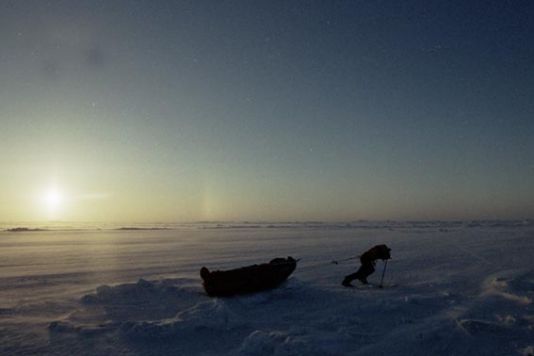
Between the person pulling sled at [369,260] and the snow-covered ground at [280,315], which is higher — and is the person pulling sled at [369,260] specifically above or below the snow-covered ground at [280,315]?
above

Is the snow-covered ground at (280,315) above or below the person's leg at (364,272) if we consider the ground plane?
below

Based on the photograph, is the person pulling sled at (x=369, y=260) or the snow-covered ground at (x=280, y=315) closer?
the snow-covered ground at (x=280, y=315)

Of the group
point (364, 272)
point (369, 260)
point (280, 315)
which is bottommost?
point (280, 315)

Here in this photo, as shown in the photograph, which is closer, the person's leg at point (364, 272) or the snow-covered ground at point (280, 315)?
the snow-covered ground at point (280, 315)

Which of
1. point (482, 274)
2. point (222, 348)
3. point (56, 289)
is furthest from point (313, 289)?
point (56, 289)

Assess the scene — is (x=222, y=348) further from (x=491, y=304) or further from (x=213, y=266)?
(x=213, y=266)

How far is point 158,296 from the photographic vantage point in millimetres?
12664

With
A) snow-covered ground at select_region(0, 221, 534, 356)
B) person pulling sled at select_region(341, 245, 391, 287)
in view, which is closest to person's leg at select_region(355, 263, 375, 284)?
person pulling sled at select_region(341, 245, 391, 287)

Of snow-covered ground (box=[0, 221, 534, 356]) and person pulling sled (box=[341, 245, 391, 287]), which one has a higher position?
person pulling sled (box=[341, 245, 391, 287])

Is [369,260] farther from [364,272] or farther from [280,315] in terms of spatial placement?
[280,315]

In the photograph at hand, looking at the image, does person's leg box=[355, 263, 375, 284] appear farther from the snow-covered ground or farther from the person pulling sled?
the snow-covered ground

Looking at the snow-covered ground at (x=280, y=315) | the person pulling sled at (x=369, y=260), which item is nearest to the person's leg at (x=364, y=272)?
the person pulling sled at (x=369, y=260)

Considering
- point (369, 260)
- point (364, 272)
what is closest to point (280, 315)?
point (364, 272)

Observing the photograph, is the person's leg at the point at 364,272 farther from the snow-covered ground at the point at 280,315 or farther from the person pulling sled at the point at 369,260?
the snow-covered ground at the point at 280,315
